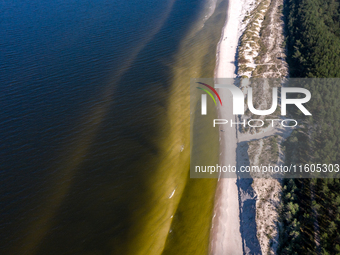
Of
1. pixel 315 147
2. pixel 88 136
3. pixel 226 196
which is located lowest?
pixel 226 196

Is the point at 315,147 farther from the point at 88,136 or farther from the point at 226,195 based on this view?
the point at 88,136

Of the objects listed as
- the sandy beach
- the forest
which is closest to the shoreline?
the sandy beach

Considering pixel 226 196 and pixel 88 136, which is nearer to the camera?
pixel 226 196

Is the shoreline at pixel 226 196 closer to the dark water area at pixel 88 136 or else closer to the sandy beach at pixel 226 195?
the sandy beach at pixel 226 195

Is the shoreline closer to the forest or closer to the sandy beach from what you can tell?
the sandy beach

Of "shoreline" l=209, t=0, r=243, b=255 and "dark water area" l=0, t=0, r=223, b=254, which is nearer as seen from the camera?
"shoreline" l=209, t=0, r=243, b=255

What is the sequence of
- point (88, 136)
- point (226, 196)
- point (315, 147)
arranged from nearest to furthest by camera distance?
point (226, 196) < point (315, 147) < point (88, 136)

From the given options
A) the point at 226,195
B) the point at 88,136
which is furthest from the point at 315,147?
the point at 88,136

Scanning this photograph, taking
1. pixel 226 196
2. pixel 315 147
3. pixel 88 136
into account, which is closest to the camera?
pixel 226 196
